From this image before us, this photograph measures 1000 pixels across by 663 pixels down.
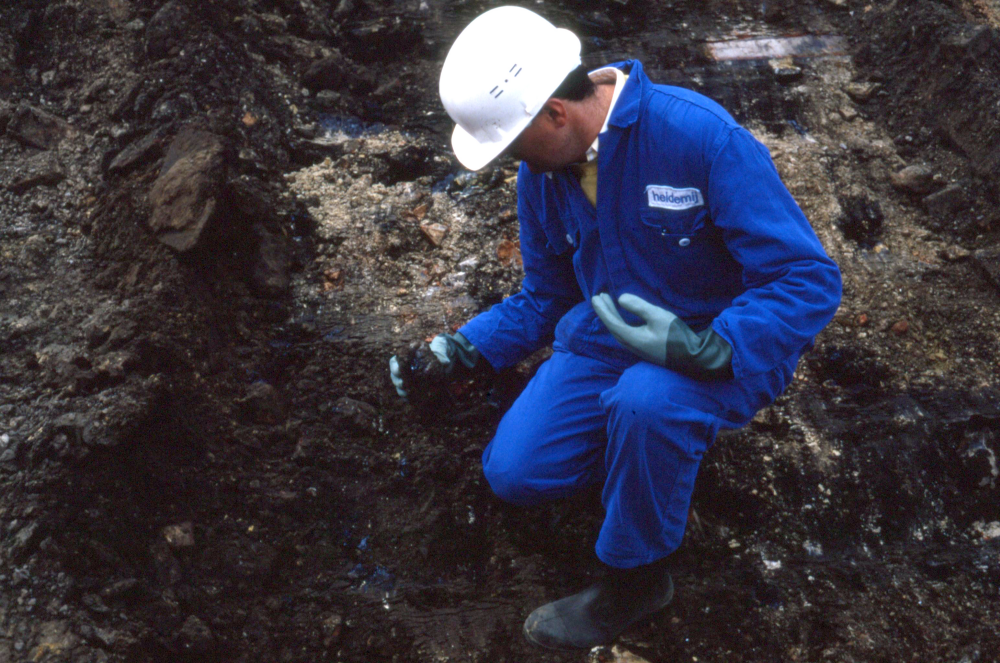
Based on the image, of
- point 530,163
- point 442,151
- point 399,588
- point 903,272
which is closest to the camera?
point 530,163

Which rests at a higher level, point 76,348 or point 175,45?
point 175,45

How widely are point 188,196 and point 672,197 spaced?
1764mm

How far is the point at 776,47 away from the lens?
12.5ft

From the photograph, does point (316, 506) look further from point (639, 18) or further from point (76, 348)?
point (639, 18)

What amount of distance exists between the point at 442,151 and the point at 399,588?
1947mm

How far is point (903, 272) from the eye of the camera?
3031 mm

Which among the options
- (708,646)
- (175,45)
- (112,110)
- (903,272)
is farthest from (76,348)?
(903,272)

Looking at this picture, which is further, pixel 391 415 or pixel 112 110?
pixel 112 110

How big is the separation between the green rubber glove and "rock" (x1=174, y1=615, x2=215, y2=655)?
4.45 feet

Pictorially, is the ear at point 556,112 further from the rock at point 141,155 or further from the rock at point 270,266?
the rock at point 141,155

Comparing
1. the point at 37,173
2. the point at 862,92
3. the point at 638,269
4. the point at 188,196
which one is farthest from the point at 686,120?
the point at 37,173

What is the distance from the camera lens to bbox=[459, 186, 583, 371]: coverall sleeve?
7.68ft

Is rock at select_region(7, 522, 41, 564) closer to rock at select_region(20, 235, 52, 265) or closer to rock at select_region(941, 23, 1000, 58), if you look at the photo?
rock at select_region(20, 235, 52, 265)

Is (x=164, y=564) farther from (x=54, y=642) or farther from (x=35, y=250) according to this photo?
(x=35, y=250)
